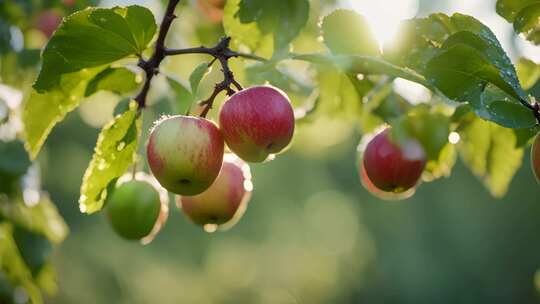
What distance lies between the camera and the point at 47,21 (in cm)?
247

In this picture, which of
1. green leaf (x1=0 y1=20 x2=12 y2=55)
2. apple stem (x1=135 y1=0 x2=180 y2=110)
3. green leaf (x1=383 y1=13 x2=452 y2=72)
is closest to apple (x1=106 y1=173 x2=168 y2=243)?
apple stem (x1=135 y1=0 x2=180 y2=110)

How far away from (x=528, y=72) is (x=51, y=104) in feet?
3.33

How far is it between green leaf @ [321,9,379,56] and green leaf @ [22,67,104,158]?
1.62 feet

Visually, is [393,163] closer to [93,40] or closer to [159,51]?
[159,51]

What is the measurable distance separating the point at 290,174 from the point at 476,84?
15507 millimetres

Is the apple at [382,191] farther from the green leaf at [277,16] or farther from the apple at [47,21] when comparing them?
the apple at [47,21]

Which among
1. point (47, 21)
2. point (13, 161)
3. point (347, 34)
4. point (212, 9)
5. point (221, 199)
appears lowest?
point (13, 161)

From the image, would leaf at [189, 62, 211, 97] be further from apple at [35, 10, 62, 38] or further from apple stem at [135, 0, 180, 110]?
apple at [35, 10, 62, 38]

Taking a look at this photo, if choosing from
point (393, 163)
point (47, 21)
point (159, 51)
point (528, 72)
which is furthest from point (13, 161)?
point (528, 72)

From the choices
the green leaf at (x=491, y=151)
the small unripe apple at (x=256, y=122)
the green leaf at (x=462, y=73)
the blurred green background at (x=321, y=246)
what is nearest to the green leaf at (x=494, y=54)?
the green leaf at (x=462, y=73)

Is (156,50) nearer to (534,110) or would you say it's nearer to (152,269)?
(534,110)

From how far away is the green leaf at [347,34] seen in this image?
1.42 meters

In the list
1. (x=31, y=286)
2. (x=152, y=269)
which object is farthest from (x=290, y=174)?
(x=31, y=286)

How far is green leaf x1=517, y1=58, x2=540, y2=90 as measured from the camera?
5.11 ft
